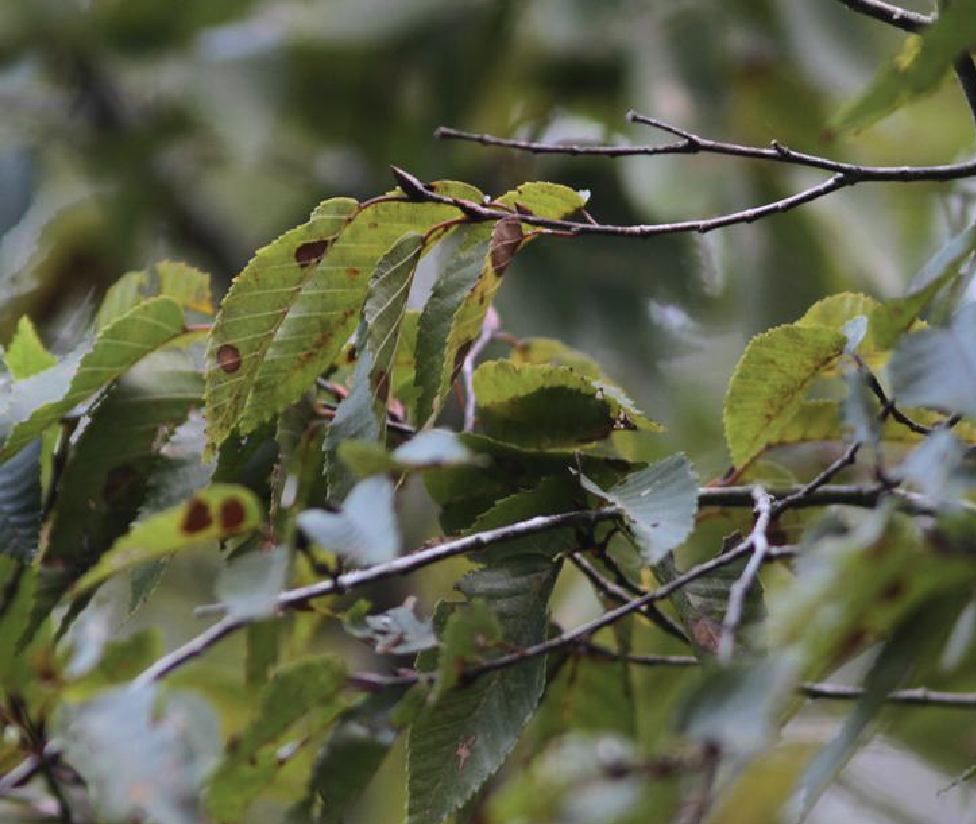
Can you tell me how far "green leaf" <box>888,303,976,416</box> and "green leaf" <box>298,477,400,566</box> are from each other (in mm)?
181

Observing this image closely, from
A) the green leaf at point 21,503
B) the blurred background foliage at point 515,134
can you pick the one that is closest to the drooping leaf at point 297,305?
the green leaf at point 21,503

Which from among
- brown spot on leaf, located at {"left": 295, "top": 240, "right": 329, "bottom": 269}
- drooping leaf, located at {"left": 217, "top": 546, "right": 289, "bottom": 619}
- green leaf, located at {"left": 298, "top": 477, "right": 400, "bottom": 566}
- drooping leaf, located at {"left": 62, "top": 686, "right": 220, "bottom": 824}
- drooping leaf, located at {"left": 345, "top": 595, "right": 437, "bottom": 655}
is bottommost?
drooping leaf, located at {"left": 345, "top": 595, "right": 437, "bottom": 655}

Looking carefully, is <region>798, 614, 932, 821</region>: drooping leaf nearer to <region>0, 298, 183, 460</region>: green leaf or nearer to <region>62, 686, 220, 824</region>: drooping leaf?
<region>62, 686, 220, 824</region>: drooping leaf

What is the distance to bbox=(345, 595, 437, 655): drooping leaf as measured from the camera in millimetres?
530

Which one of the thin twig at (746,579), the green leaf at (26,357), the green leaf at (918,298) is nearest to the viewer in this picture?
the thin twig at (746,579)

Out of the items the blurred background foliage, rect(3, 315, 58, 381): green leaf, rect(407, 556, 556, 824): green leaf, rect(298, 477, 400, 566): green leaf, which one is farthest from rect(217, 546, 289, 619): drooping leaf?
the blurred background foliage

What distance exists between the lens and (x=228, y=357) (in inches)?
23.6

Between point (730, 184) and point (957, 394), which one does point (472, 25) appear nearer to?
point (730, 184)

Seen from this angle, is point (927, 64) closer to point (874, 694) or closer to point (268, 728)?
point (874, 694)

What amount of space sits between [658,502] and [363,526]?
15 cm

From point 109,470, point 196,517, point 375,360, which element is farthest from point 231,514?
point 109,470

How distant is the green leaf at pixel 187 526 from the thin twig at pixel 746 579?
170 millimetres

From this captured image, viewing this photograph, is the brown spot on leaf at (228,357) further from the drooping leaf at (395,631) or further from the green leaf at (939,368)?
the green leaf at (939,368)

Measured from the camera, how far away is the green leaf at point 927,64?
0.47 metres
